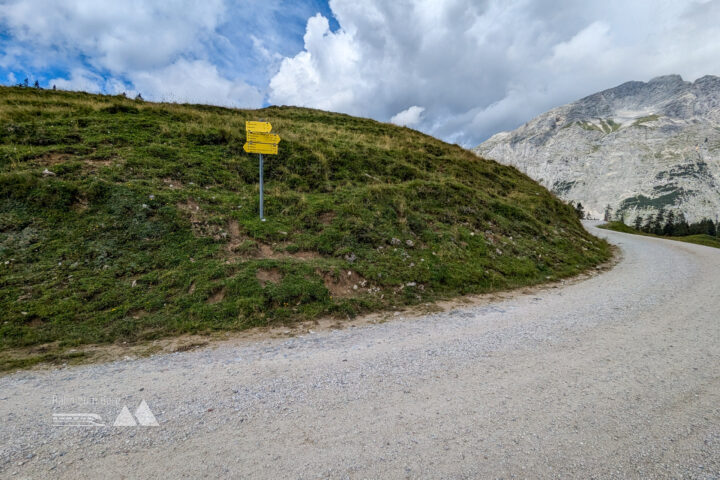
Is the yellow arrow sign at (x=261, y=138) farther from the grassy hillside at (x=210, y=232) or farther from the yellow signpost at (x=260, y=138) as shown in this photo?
the grassy hillside at (x=210, y=232)

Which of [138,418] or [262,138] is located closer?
[138,418]

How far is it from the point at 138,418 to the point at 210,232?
6931mm

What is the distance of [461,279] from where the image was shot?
964 cm

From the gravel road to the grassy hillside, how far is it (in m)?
1.88

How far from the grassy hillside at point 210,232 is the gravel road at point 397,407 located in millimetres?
1876

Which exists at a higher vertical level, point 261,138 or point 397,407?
point 261,138

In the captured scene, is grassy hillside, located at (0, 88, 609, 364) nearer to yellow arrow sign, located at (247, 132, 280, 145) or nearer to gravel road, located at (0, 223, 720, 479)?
gravel road, located at (0, 223, 720, 479)

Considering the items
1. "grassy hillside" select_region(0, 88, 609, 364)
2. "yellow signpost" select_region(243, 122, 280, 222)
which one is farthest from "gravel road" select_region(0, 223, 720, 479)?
"yellow signpost" select_region(243, 122, 280, 222)

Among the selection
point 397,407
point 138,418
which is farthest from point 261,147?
point 397,407

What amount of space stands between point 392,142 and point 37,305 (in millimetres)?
20146

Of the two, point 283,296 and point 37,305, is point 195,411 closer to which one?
point 283,296

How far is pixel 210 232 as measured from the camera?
9.69 metres

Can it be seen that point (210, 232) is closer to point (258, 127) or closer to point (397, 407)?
point (258, 127)

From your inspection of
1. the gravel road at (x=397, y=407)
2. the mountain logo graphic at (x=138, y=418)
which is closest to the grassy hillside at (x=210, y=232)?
the gravel road at (x=397, y=407)
